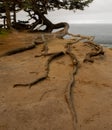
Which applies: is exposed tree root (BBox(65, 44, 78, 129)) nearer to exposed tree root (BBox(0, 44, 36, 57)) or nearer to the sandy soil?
the sandy soil

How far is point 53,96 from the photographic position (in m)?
13.1

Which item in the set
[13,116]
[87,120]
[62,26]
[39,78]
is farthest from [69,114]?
[62,26]

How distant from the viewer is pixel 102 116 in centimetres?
1169

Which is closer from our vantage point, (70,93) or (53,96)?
(53,96)

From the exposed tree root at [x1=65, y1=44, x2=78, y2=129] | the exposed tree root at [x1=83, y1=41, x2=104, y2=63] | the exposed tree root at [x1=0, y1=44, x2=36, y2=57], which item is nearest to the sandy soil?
the exposed tree root at [x1=65, y1=44, x2=78, y2=129]

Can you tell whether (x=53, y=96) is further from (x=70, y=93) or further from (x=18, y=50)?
(x=18, y=50)

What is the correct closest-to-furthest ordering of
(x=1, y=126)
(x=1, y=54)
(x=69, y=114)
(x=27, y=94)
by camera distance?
(x=1, y=126), (x=69, y=114), (x=27, y=94), (x=1, y=54)

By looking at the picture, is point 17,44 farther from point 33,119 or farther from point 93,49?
point 33,119

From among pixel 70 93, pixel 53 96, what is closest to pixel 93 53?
pixel 70 93

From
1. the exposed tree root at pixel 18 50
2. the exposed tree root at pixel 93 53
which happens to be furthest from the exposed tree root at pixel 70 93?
the exposed tree root at pixel 18 50

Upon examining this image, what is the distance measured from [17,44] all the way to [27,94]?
10089 mm

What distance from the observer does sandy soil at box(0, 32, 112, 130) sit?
11.1m

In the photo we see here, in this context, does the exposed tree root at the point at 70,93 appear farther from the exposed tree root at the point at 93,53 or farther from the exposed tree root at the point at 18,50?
the exposed tree root at the point at 18,50

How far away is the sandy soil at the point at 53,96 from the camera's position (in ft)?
36.4
